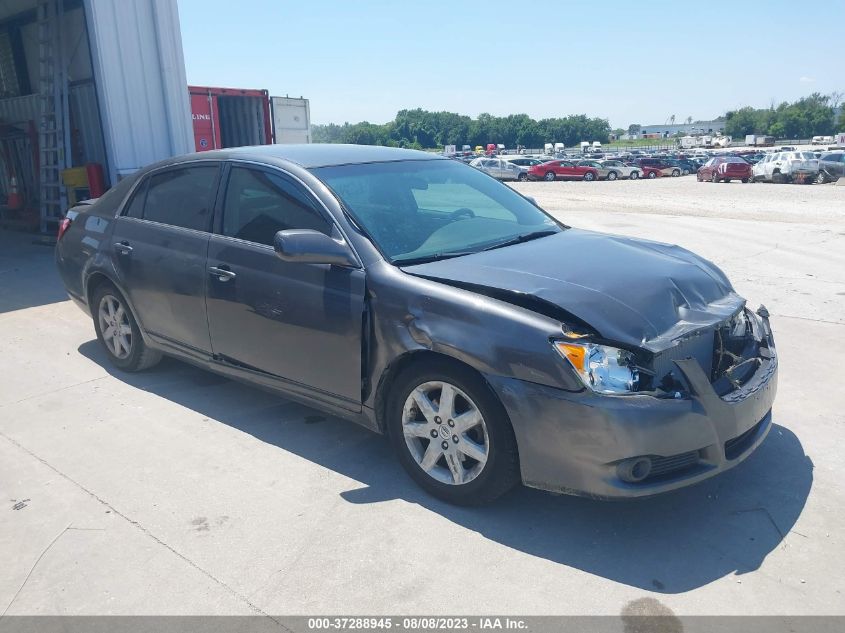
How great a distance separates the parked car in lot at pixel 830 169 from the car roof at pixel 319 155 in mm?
33891

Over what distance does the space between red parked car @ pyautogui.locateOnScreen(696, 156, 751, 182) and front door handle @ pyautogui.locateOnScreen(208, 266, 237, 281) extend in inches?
1407

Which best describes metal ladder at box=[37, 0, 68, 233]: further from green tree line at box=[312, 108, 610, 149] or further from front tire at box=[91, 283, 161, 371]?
green tree line at box=[312, 108, 610, 149]

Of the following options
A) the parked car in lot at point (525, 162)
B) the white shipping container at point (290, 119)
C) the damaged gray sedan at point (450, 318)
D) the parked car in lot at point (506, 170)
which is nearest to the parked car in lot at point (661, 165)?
the parked car in lot at point (525, 162)

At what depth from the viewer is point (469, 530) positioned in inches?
126

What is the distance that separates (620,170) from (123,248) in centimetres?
4076

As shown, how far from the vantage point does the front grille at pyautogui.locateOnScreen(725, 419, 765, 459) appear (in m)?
3.15

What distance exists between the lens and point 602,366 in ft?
9.55

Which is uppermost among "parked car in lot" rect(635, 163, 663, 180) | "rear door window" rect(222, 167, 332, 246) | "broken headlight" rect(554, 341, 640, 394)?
"rear door window" rect(222, 167, 332, 246)

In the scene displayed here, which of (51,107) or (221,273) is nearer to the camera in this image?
(221,273)

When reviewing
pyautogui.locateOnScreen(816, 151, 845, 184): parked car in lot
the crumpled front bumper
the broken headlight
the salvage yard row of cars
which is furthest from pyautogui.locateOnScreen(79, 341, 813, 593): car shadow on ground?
pyautogui.locateOnScreen(816, 151, 845, 184): parked car in lot

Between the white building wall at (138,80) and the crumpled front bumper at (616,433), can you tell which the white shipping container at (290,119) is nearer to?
the white building wall at (138,80)

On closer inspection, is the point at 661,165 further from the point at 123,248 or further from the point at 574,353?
the point at 574,353

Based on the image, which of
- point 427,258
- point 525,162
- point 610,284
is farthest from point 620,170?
point 610,284

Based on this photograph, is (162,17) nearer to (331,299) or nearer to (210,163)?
(210,163)
